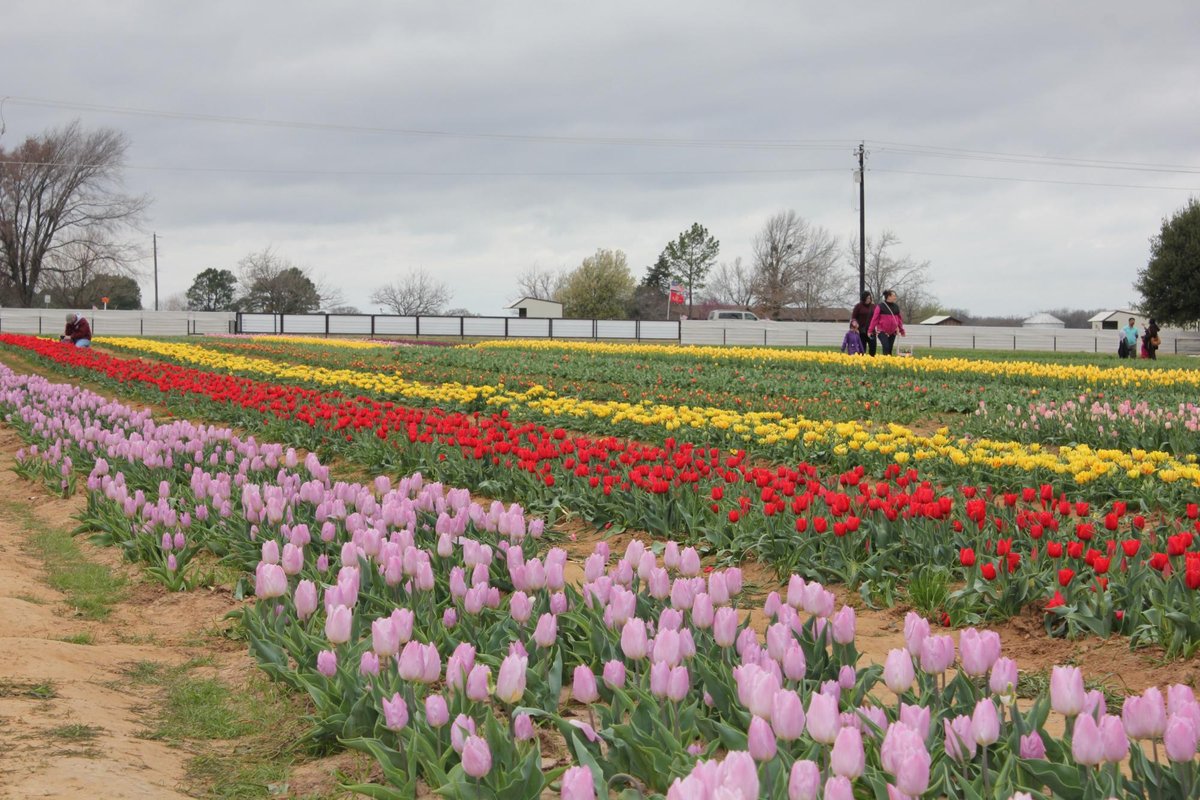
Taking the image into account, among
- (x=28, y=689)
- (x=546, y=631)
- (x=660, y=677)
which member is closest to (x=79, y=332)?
(x=28, y=689)

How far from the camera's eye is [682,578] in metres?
3.78

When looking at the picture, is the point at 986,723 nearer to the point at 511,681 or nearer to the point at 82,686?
the point at 511,681

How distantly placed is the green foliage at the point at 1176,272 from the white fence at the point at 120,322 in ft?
144

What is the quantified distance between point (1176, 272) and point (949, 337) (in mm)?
11070

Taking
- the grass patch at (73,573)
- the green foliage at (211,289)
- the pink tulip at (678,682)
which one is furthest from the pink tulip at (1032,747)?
the green foliage at (211,289)

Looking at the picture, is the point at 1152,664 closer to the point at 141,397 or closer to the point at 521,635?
the point at 521,635

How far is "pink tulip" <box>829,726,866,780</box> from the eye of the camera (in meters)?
2.15

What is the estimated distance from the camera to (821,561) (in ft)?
18.0

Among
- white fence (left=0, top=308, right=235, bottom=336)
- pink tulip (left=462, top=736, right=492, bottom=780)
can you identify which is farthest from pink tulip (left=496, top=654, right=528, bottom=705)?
white fence (left=0, top=308, right=235, bottom=336)

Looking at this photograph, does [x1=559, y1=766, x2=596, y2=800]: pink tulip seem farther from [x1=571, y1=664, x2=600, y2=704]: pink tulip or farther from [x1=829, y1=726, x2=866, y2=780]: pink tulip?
[x1=571, y1=664, x2=600, y2=704]: pink tulip

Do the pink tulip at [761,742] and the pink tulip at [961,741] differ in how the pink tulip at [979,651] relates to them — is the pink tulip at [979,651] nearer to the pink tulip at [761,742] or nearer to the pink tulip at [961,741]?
the pink tulip at [961,741]

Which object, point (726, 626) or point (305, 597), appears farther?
point (305, 597)

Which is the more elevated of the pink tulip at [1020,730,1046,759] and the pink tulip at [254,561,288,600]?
the pink tulip at [254,561,288,600]

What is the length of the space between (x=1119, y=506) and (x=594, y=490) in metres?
3.05
